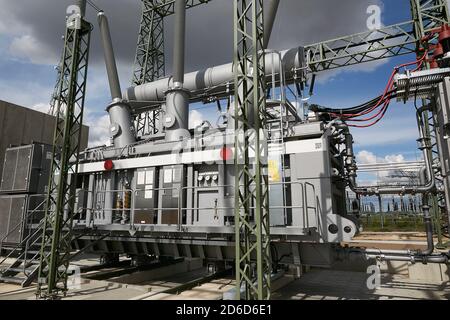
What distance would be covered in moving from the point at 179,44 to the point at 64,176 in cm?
632

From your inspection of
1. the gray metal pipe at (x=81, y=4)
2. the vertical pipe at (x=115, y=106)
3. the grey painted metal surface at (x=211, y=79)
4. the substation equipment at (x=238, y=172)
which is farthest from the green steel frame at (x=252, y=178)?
the vertical pipe at (x=115, y=106)

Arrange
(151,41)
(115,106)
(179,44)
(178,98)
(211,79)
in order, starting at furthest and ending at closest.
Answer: (151,41) < (115,106) < (211,79) < (179,44) < (178,98)

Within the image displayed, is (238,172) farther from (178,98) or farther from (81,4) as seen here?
(81,4)

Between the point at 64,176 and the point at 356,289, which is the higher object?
the point at 64,176

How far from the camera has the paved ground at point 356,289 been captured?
843 cm

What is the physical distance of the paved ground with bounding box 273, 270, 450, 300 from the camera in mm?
8430

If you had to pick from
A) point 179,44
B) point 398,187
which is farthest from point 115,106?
point 398,187

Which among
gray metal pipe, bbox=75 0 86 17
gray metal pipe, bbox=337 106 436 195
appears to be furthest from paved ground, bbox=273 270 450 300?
gray metal pipe, bbox=75 0 86 17

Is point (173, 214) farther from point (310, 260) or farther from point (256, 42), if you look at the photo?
point (256, 42)

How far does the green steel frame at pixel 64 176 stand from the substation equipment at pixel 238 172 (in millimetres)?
30

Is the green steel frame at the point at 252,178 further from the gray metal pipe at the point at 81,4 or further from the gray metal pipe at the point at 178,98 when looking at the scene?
the gray metal pipe at the point at 81,4

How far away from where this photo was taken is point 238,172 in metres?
6.17

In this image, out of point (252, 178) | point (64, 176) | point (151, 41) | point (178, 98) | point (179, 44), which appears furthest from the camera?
point (151, 41)
